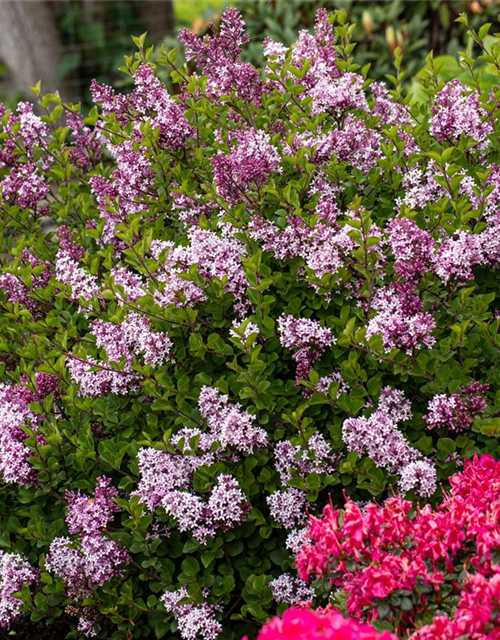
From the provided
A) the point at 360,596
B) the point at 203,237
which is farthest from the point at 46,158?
the point at 360,596

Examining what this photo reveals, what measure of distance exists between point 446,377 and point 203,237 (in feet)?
2.73

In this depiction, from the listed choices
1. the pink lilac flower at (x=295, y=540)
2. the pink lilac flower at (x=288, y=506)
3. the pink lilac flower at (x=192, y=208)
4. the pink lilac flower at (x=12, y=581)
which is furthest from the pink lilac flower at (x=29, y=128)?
the pink lilac flower at (x=295, y=540)

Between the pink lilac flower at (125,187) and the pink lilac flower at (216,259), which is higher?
the pink lilac flower at (125,187)

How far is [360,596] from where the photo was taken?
6.32 feet

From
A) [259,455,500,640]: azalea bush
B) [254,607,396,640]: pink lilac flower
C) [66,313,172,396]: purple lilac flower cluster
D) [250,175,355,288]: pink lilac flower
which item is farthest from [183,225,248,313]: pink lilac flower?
[254,607,396,640]: pink lilac flower

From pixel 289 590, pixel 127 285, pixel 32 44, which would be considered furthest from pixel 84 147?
pixel 32 44

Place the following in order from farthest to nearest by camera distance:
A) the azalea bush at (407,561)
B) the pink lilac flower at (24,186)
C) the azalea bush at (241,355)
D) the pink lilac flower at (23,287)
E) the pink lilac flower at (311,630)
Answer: the pink lilac flower at (24,186) → the pink lilac flower at (23,287) → the azalea bush at (241,355) → the azalea bush at (407,561) → the pink lilac flower at (311,630)

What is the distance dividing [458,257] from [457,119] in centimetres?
59

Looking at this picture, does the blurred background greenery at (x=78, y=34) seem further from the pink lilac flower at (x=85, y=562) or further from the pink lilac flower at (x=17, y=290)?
the pink lilac flower at (x=85, y=562)

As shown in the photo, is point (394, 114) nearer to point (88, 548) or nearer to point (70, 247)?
point (70, 247)

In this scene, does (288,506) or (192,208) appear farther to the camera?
(192,208)

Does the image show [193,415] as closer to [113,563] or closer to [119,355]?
[119,355]

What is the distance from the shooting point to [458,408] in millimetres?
2586

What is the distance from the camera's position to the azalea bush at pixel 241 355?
2643mm
